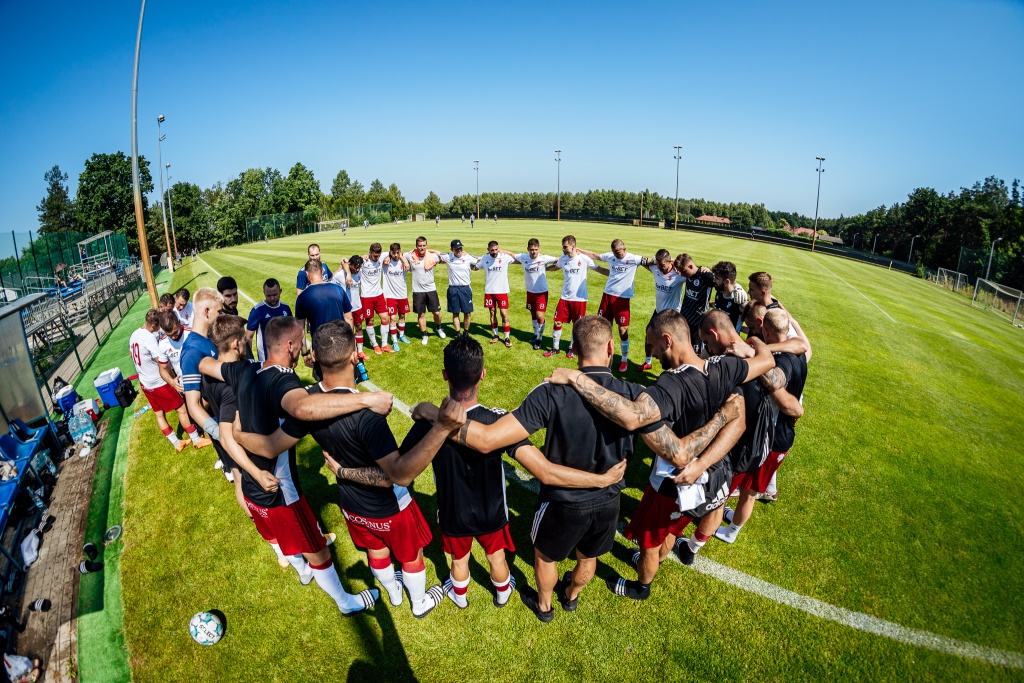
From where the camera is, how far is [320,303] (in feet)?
23.6

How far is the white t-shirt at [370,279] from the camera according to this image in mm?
9906

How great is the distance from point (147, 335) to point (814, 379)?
1230cm

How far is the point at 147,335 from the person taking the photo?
6379 millimetres

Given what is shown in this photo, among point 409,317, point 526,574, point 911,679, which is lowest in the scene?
point 911,679

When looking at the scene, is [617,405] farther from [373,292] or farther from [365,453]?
[373,292]

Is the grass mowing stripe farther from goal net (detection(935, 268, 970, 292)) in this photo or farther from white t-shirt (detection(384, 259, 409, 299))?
goal net (detection(935, 268, 970, 292))

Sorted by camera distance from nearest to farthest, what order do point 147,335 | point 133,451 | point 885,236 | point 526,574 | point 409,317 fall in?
point 526,574 → point 147,335 → point 133,451 → point 409,317 → point 885,236

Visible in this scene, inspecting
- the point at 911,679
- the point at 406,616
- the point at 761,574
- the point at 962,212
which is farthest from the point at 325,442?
the point at 962,212

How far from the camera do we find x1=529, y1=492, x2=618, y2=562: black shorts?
3229 mm

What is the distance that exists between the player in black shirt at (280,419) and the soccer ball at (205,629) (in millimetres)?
809

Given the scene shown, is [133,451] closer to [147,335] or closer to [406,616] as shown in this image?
[147,335]

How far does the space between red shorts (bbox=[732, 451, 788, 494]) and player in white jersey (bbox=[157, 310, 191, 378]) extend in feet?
22.7

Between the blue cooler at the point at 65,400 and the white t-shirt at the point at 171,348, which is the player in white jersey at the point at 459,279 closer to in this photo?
the white t-shirt at the point at 171,348

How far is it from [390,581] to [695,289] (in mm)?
6393
